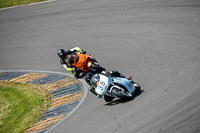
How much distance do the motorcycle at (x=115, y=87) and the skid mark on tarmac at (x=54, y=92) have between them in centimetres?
202

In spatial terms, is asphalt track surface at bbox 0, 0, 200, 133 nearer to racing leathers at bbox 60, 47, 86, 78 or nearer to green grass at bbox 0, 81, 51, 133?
racing leathers at bbox 60, 47, 86, 78

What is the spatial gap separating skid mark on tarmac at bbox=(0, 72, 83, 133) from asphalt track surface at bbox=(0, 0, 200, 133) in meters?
0.54

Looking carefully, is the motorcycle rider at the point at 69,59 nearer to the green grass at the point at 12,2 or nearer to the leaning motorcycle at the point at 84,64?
the leaning motorcycle at the point at 84,64

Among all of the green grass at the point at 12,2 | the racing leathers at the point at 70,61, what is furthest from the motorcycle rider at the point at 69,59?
the green grass at the point at 12,2

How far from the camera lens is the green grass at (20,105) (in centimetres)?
1070

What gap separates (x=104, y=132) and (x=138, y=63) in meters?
4.72

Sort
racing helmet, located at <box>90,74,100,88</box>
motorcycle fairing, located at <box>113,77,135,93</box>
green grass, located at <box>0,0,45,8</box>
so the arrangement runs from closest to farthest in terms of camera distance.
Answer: motorcycle fairing, located at <box>113,77,135,93</box> < racing helmet, located at <box>90,74,100,88</box> < green grass, located at <box>0,0,45,8</box>

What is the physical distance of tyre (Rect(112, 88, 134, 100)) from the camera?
29.1 feet

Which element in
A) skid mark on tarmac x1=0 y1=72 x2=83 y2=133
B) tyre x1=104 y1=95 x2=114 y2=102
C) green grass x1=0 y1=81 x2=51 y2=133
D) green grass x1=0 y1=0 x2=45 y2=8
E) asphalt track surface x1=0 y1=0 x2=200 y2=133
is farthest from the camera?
green grass x1=0 y1=0 x2=45 y2=8

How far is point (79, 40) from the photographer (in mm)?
16297

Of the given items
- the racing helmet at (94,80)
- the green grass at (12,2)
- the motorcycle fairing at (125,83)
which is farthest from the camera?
the green grass at (12,2)

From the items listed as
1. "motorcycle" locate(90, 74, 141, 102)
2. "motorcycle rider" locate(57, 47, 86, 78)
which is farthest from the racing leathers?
"motorcycle" locate(90, 74, 141, 102)

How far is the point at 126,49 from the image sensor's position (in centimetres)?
1355

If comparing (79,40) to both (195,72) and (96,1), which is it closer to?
(96,1)
